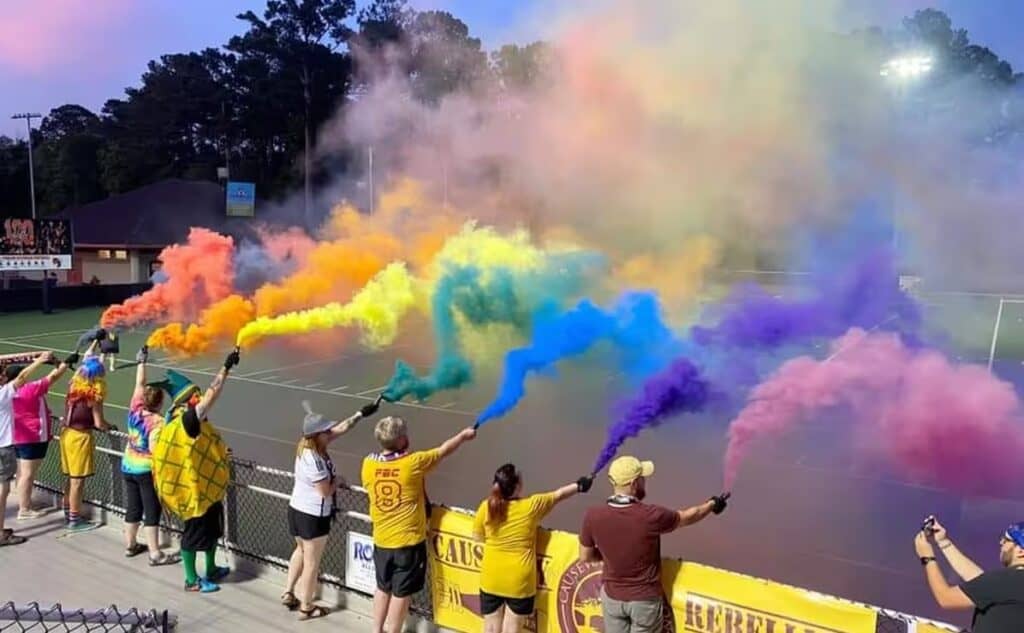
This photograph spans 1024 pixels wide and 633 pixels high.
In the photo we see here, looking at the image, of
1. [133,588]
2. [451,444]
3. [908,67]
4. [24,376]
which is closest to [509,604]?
[451,444]

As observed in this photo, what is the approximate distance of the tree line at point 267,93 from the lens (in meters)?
19.5

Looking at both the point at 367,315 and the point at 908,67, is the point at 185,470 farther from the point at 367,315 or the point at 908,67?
the point at 908,67

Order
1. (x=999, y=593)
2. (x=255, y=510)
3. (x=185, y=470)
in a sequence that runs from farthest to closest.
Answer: (x=255, y=510) < (x=185, y=470) < (x=999, y=593)

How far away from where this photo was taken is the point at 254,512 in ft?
27.7

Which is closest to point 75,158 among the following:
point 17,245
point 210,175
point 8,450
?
point 210,175

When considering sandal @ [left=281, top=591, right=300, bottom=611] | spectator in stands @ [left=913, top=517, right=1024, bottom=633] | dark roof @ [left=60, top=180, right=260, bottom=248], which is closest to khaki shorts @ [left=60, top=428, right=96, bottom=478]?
sandal @ [left=281, top=591, right=300, bottom=611]

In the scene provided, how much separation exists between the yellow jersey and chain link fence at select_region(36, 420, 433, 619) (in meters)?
0.48

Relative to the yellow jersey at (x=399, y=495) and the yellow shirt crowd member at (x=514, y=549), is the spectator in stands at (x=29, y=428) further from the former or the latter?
the yellow shirt crowd member at (x=514, y=549)

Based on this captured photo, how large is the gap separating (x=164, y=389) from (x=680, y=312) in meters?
8.25

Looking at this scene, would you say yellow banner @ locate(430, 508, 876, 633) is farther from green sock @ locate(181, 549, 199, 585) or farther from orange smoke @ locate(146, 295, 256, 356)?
orange smoke @ locate(146, 295, 256, 356)

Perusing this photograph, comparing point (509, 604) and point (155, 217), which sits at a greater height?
point (155, 217)

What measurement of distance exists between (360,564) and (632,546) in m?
2.62

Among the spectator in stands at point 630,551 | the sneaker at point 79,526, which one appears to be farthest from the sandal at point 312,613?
the sneaker at point 79,526

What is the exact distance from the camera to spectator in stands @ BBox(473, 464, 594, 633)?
16.5 feet
